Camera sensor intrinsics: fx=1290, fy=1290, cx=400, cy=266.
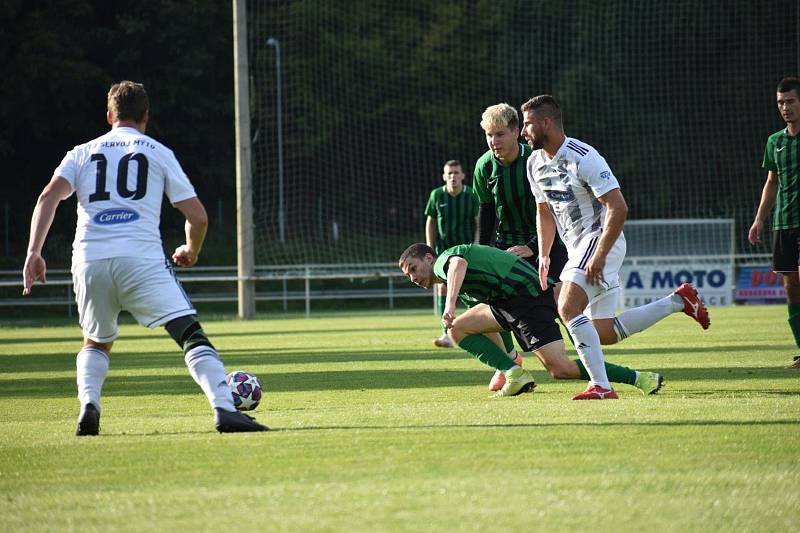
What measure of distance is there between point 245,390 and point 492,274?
1.74 m

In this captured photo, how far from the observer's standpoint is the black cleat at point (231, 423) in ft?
21.0

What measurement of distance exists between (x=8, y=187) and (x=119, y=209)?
36.7m

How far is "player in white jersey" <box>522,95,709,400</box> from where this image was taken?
7.62 meters

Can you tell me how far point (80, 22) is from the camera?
4209 cm

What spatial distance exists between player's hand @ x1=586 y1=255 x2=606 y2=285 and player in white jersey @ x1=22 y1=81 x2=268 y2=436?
2.33 m

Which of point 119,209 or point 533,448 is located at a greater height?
point 119,209

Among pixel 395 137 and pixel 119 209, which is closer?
pixel 119 209

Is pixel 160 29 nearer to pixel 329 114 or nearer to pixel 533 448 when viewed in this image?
pixel 329 114

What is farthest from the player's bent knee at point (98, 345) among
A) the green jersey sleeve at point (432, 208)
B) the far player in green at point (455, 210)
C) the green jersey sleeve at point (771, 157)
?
the green jersey sleeve at point (432, 208)

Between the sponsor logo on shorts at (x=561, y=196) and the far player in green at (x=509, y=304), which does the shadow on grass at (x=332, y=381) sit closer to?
the far player in green at (x=509, y=304)

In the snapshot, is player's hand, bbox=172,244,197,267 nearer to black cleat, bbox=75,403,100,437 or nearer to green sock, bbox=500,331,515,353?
black cleat, bbox=75,403,100,437

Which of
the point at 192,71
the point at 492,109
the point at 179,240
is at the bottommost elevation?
the point at 179,240

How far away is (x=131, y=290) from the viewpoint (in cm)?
641

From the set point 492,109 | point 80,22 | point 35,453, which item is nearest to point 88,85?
point 80,22
